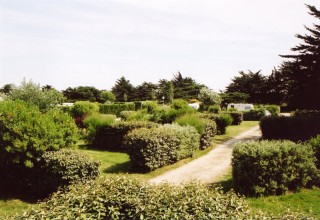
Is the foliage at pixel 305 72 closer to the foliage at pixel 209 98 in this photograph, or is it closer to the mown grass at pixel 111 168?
the mown grass at pixel 111 168

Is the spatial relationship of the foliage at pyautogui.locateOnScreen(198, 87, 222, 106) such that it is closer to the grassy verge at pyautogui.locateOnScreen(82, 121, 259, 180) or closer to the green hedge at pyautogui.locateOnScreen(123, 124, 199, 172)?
the grassy verge at pyautogui.locateOnScreen(82, 121, 259, 180)

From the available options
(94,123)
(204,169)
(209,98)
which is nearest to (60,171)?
(204,169)

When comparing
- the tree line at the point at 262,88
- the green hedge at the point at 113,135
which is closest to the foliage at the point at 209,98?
the tree line at the point at 262,88

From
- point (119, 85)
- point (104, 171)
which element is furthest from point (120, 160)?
point (119, 85)

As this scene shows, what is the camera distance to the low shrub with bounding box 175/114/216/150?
57.7 ft

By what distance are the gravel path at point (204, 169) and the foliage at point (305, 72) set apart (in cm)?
827

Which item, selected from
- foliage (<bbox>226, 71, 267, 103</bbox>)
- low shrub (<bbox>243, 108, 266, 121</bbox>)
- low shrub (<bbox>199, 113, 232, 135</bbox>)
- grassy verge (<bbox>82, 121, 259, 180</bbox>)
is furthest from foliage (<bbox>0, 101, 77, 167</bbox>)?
foliage (<bbox>226, 71, 267, 103</bbox>)

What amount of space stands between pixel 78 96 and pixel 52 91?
179ft

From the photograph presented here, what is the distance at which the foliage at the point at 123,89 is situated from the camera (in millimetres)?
83000

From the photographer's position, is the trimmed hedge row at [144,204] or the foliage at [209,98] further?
the foliage at [209,98]

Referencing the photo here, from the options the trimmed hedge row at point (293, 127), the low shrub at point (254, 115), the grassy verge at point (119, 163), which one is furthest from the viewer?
the low shrub at point (254, 115)

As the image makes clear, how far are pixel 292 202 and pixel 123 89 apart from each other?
→ 7680 centimetres

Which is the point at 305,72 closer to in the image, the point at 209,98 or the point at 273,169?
the point at 273,169

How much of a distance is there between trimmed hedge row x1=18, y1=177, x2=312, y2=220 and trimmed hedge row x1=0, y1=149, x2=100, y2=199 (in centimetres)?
386
